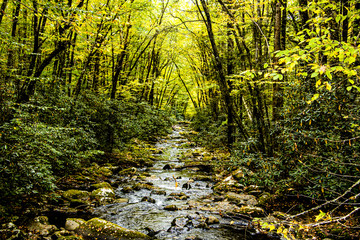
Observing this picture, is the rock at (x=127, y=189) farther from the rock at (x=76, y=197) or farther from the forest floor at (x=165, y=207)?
the rock at (x=76, y=197)

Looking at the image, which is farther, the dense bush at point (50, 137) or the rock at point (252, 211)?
the rock at point (252, 211)

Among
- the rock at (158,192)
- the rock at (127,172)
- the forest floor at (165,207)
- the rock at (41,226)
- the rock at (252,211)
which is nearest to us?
the rock at (41,226)

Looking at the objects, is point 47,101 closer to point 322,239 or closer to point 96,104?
point 96,104

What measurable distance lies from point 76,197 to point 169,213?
2987mm

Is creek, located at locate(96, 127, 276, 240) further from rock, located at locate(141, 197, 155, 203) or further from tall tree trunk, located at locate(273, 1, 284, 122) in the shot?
tall tree trunk, located at locate(273, 1, 284, 122)

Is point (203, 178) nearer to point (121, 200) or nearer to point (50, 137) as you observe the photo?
point (121, 200)

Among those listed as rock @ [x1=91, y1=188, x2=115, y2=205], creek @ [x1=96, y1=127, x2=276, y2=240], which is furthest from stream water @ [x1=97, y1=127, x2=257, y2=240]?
rock @ [x1=91, y1=188, x2=115, y2=205]

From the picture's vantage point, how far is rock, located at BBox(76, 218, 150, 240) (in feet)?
15.0

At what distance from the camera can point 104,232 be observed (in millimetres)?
4699

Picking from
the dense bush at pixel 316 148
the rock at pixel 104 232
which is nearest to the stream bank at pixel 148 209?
the rock at pixel 104 232

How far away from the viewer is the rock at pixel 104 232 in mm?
4586

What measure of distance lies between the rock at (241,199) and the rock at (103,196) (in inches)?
158

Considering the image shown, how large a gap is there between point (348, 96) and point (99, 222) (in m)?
6.96

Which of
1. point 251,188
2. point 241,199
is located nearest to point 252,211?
point 241,199
